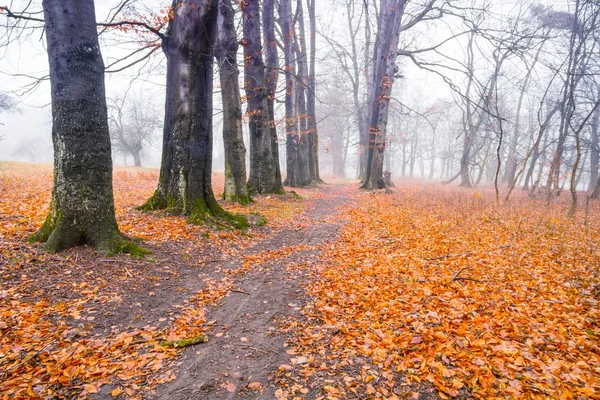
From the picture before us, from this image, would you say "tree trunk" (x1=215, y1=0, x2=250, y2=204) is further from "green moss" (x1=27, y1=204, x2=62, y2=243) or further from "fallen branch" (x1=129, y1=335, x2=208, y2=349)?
"fallen branch" (x1=129, y1=335, x2=208, y2=349)

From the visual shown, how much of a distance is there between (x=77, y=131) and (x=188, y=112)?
112 inches

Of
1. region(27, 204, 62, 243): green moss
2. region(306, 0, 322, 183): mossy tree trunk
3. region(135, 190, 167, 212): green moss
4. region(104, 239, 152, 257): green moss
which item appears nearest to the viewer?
region(27, 204, 62, 243): green moss

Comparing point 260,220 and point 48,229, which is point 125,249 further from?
point 260,220

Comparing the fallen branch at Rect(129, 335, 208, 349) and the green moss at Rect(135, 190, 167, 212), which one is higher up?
the green moss at Rect(135, 190, 167, 212)

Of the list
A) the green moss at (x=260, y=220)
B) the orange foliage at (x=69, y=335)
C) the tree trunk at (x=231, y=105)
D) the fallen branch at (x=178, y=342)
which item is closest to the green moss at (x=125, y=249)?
the orange foliage at (x=69, y=335)

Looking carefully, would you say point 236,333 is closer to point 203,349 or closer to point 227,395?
point 203,349

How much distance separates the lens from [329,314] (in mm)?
Answer: 4172

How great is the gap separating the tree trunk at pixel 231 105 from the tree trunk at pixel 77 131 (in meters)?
4.68

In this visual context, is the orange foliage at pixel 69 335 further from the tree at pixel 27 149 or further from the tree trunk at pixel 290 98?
the tree at pixel 27 149

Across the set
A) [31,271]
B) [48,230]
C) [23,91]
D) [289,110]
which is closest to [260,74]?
[289,110]

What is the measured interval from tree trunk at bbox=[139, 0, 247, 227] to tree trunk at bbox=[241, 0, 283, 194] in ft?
12.1

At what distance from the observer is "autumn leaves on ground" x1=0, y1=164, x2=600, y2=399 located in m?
2.84

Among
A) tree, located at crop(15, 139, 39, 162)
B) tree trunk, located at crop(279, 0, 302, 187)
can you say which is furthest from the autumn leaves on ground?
tree, located at crop(15, 139, 39, 162)

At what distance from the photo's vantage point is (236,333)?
3678mm
